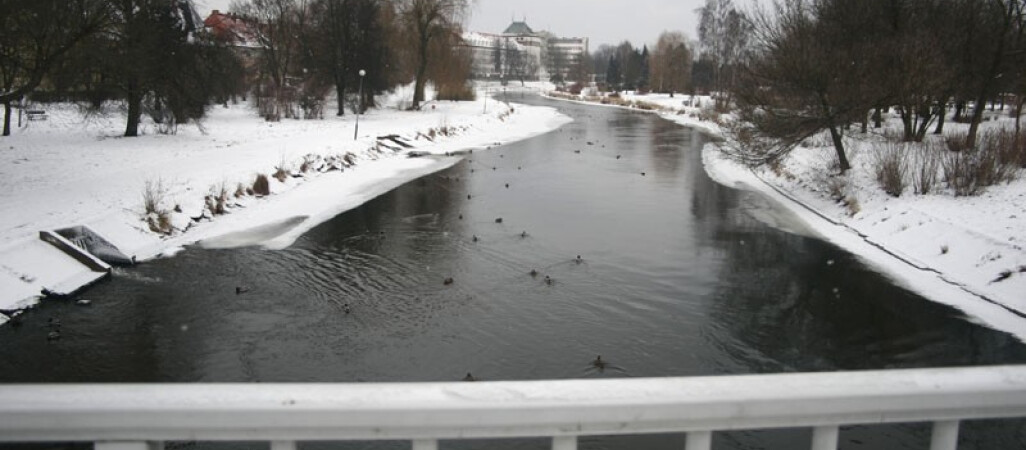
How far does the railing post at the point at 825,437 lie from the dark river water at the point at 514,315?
169 inches

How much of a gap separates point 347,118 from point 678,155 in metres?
21.1

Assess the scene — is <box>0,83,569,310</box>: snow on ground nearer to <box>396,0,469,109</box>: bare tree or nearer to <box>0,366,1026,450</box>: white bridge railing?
<box>0,366,1026,450</box>: white bridge railing

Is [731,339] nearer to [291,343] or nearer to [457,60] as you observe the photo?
[291,343]

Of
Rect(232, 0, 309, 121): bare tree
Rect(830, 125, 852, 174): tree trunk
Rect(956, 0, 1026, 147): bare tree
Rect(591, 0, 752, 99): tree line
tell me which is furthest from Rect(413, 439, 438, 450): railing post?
Rect(232, 0, 309, 121): bare tree

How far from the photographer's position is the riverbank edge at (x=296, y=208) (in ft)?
34.1

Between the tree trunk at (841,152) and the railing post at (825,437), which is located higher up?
the tree trunk at (841,152)

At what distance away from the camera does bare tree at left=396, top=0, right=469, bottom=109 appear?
168ft

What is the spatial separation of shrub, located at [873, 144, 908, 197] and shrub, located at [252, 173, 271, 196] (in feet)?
51.6

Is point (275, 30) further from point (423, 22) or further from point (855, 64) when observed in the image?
point (855, 64)

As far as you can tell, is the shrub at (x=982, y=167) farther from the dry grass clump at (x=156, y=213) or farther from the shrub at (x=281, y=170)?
the shrub at (x=281, y=170)

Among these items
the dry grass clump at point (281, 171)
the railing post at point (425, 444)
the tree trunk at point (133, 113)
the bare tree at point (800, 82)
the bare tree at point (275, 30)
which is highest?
the bare tree at point (275, 30)

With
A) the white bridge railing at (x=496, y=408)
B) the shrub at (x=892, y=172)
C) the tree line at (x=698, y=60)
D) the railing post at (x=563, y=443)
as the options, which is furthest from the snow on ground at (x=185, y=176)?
the tree line at (x=698, y=60)

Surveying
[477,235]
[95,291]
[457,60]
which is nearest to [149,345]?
[95,291]

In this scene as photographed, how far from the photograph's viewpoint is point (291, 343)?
8.46m
